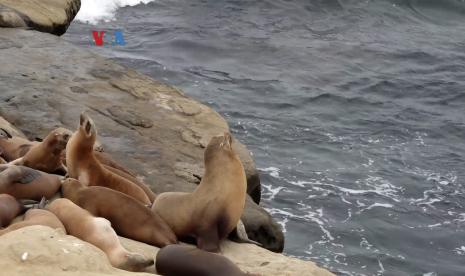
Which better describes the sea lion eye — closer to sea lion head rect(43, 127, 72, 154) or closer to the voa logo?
sea lion head rect(43, 127, 72, 154)

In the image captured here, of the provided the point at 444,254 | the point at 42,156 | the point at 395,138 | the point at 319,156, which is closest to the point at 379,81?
the point at 395,138

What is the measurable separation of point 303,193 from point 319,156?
1.35 metres

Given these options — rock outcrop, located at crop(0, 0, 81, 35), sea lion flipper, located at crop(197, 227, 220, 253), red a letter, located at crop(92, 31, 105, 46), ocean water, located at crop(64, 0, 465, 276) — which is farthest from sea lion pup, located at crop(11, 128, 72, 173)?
red a letter, located at crop(92, 31, 105, 46)

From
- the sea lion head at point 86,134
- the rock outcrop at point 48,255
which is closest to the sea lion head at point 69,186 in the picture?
the sea lion head at point 86,134

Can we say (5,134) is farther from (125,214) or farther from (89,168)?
(125,214)

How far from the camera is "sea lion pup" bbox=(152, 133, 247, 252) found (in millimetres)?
5355

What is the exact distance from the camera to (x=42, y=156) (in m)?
6.00

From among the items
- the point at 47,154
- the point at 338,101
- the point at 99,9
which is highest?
the point at 47,154

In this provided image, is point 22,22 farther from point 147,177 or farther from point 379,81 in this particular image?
point 379,81

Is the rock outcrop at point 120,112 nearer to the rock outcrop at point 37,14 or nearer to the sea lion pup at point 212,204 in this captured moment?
the rock outcrop at point 37,14

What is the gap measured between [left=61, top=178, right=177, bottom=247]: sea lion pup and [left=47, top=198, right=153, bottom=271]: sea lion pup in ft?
0.51

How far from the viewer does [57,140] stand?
6051 mm

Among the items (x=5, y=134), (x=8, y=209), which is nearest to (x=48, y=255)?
(x=8, y=209)

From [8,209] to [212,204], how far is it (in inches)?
51.6
